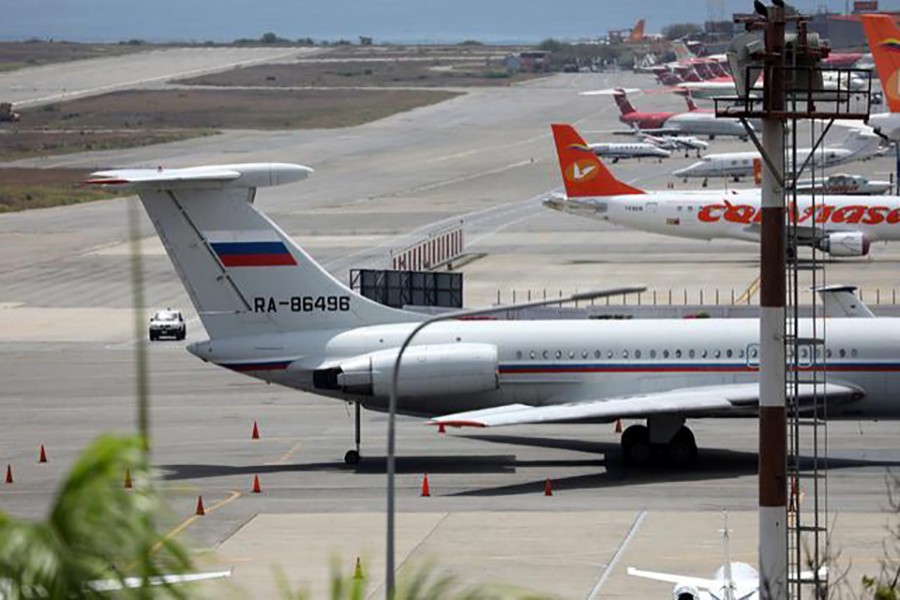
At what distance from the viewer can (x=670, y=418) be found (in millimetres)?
38125

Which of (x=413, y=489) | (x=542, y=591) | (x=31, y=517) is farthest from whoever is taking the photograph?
(x=413, y=489)

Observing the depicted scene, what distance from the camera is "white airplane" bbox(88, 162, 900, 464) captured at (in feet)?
125

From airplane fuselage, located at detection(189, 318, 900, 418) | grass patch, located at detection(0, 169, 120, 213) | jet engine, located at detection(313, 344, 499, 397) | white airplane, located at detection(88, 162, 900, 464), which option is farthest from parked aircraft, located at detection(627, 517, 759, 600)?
grass patch, located at detection(0, 169, 120, 213)

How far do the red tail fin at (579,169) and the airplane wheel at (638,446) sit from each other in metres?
41.8

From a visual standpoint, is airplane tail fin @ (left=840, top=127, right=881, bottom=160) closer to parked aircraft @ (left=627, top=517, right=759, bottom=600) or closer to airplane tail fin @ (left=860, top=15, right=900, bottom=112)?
airplane tail fin @ (left=860, top=15, right=900, bottom=112)

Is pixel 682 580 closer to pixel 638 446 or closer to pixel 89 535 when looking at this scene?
pixel 638 446

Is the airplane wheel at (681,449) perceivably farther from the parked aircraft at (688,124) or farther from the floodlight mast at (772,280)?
the parked aircraft at (688,124)

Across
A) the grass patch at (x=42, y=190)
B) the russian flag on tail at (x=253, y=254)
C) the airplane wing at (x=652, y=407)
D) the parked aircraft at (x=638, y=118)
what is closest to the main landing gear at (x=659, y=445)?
the airplane wing at (x=652, y=407)

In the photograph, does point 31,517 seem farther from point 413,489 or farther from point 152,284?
point 152,284

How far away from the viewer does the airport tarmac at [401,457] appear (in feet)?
101

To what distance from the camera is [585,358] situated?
3897 centimetres

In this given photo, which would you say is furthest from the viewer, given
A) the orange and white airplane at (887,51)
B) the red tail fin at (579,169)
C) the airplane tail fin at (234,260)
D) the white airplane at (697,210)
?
the orange and white airplane at (887,51)

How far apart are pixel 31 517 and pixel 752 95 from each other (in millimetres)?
16160

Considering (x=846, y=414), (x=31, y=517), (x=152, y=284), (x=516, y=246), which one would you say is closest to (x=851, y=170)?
(x=516, y=246)
